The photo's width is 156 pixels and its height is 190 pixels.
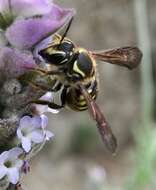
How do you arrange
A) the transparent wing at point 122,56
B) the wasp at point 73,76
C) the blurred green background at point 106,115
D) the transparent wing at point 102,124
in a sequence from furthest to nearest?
1. the blurred green background at point 106,115
2. the transparent wing at point 122,56
3. the wasp at point 73,76
4. the transparent wing at point 102,124

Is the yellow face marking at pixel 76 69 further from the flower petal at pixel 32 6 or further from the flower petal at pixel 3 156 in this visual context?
the flower petal at pixel 3 156

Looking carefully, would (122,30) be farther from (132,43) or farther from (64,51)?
(64,51)

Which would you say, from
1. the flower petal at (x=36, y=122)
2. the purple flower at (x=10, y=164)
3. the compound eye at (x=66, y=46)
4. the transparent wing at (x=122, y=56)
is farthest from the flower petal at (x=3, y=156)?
the transparent wing at (x=122, y=56)

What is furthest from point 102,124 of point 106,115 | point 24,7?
point 106,115

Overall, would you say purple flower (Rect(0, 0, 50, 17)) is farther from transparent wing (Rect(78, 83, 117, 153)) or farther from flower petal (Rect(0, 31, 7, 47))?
transparent wing (Rect(78, 83, 117, 153))

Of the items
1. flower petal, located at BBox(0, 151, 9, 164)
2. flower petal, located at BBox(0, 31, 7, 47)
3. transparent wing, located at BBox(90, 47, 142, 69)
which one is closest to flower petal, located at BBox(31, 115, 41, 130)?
flower petal, located at BBox(0, 151, 9, 164)

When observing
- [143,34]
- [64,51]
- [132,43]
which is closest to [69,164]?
[132,43]
